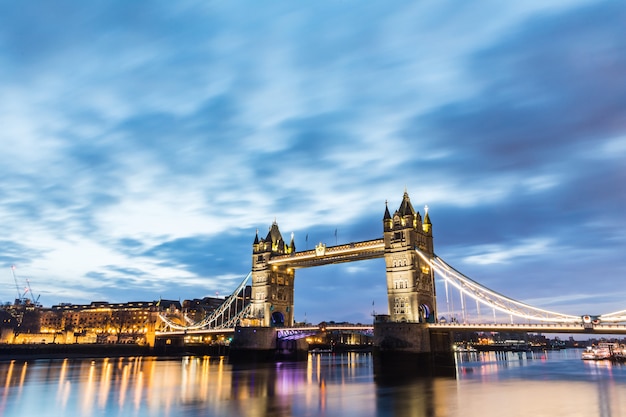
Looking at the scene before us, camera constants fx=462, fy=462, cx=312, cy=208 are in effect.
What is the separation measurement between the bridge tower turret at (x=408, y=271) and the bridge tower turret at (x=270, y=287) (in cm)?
2710

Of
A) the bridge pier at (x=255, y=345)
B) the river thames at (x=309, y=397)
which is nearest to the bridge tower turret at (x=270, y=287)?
the bridge pier at (x=255, y=345)

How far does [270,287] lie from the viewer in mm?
90062

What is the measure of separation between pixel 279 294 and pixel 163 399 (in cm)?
5871

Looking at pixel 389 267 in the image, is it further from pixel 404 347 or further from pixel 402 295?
pixel 404 347

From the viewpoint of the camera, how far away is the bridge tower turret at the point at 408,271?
6912 cm

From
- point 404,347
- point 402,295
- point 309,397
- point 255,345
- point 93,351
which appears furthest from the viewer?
point 93,351

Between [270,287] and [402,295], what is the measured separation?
2970 cm

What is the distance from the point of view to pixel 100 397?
3503 cm

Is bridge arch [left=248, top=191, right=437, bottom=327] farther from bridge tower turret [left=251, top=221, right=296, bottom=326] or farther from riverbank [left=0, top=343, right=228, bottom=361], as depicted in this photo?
riverbank [left=0, top=343, right=228, bottom=361]

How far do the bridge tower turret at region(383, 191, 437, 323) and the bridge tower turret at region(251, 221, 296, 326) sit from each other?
2710cm

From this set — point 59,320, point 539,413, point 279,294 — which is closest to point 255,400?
point 539,413

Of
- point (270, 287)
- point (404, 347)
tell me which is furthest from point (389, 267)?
point (270, 287)

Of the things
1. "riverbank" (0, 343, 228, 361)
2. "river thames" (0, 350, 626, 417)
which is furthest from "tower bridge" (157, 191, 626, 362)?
"riverbank" (0, 343, 228, 361)

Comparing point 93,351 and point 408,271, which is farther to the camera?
point 93,351
